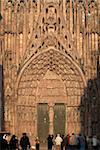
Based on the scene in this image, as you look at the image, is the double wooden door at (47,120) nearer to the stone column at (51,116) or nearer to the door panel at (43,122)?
the door panel at (43,122)

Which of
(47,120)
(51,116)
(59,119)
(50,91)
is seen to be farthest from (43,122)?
(50,91)

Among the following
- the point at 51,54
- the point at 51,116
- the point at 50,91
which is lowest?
the point at 51,116

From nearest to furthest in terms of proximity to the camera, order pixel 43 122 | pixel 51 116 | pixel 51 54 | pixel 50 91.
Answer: pixel 51 54 < pixel 43 122 < pixel 51 116 < pixel 50 91

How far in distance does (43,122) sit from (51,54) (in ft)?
14.4

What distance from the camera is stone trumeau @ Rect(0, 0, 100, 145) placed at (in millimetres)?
37844

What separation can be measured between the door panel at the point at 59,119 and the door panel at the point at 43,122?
22.6 inches

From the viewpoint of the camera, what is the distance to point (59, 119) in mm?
38312

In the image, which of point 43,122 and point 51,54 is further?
point 43,122

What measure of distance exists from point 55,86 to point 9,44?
13.2 feet

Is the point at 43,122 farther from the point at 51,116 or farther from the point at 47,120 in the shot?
the point at 51,116

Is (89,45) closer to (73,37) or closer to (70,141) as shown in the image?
(73,37)

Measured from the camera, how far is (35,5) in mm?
38406

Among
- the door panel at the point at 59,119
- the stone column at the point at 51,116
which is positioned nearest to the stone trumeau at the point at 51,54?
the stone column at the point at 51,116

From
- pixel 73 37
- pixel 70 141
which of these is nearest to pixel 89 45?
pixel 73 37
